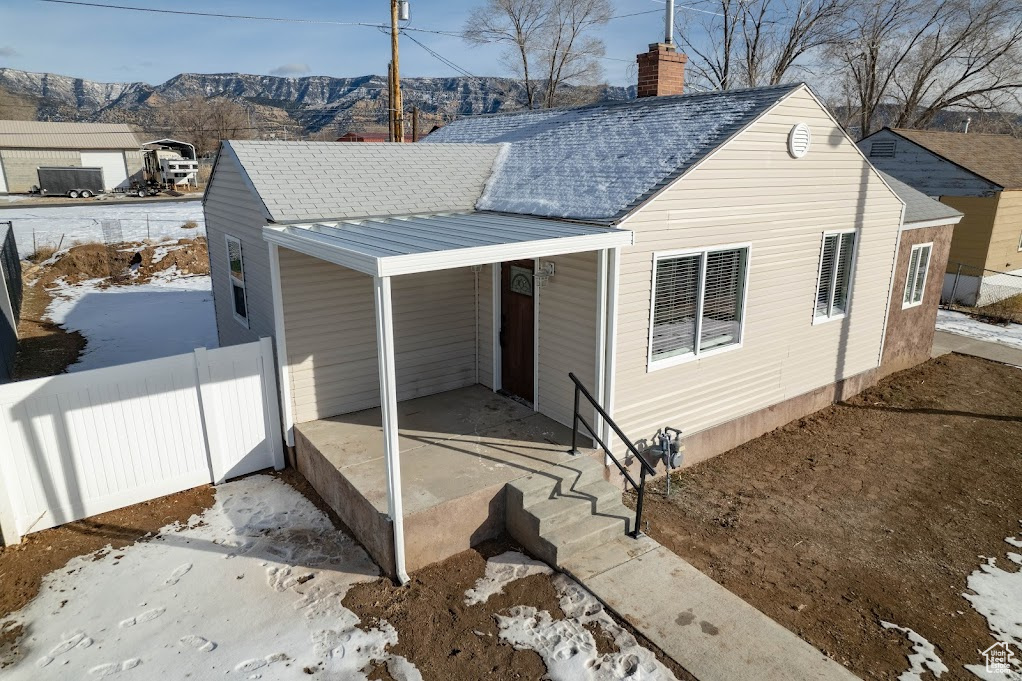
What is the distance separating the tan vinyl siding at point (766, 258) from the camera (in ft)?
25.1

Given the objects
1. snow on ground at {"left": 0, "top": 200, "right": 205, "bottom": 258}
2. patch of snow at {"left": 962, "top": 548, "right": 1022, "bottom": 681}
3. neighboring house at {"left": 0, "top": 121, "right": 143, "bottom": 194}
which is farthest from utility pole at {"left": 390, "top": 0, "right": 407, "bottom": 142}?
neighboring house at {"left": 0, "top": 121, "right": 143, "bottom": 194}

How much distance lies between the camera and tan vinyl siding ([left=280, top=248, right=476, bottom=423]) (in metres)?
7.98

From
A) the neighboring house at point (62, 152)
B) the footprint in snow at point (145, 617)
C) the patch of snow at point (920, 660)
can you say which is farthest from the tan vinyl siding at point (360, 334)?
the neighboring house at point (62, 152)

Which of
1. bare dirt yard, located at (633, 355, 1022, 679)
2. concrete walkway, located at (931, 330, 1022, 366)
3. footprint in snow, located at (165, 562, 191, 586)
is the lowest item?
bare dirt yard, located at (633, 355, 1022, 679)

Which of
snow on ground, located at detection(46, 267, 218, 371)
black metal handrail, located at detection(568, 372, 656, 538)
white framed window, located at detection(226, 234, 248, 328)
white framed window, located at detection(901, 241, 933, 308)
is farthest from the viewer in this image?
snow on ground, located at detection(46, 267, 218, 371)

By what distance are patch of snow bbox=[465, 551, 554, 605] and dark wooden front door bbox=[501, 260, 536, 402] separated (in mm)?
2664

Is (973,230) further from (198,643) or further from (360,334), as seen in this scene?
(198,643)

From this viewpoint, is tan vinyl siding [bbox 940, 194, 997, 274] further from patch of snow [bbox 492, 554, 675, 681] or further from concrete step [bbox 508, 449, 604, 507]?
patch of snow [bbox 492, 554, 675, 681]

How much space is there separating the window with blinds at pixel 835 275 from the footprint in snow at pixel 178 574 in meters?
9.55

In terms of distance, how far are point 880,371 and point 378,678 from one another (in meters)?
11.2

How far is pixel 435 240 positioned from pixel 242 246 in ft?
13.7

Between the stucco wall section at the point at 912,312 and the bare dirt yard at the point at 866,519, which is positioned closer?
the bare dirt yard at the point at 866,519

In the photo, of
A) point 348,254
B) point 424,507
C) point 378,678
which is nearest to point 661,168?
point 348,254

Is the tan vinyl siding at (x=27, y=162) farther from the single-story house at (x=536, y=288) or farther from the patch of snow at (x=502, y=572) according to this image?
the patch of snow at (x=502, y=572)
